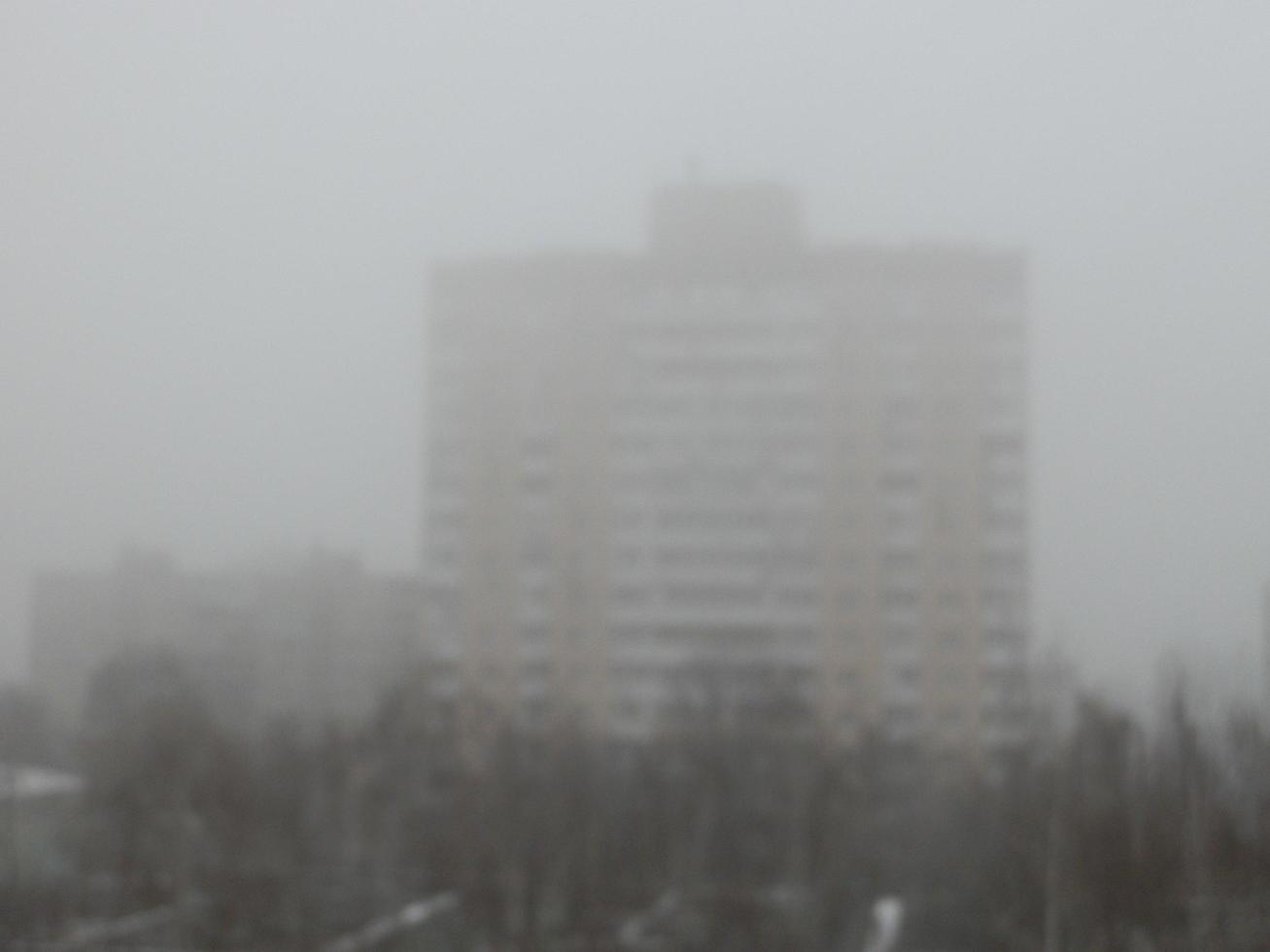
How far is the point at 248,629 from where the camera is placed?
3951 mm

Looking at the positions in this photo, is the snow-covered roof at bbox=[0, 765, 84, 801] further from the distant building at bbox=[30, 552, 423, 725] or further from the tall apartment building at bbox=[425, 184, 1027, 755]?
the tall apartment building at bbox=[425, 184, 1027, 755]

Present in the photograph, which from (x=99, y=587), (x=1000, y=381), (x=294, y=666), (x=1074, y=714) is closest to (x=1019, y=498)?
(x=1000, y=381)

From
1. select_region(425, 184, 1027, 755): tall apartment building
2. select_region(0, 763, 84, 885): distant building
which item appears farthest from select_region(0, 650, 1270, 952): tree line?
select_region(425, 184, 1027, 755): tall apartment building

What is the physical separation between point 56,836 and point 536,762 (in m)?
1.21

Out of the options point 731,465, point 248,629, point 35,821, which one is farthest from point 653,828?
point 35,821

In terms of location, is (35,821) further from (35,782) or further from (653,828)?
(653,828)

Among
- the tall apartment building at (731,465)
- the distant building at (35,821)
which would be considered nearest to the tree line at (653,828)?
the distant building at (35,821)

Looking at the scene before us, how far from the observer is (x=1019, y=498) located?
368 centimetres

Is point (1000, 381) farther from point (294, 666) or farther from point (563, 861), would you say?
point (294, 666)

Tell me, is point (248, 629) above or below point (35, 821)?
above

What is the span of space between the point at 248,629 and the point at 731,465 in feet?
4.05

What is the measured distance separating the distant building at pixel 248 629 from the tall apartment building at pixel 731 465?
226 millimetres

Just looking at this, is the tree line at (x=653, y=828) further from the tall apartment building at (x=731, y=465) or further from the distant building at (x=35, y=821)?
the tall apartment building at (x=731, y=465)

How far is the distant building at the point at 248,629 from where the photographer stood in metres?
3.85
